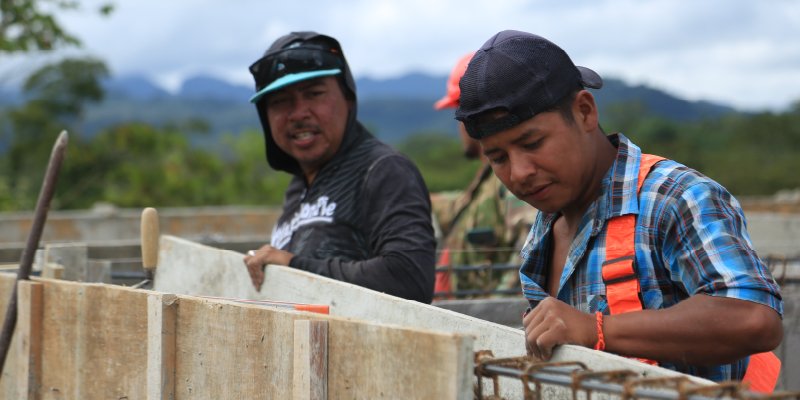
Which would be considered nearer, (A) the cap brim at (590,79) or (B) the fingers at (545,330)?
(B) the fingers at (545,330)

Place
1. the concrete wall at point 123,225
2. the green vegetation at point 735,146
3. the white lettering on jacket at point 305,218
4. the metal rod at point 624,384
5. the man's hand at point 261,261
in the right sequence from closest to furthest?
the metal rod at point 624,384 → the man's hand at point 261,261 → the white lettering on jacket at point 305,218 → the concrete wall at point 123,225 → the green vegetation at point 735,146

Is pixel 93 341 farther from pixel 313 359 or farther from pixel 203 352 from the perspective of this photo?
pixel 313 359

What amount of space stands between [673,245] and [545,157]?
43 centimetres

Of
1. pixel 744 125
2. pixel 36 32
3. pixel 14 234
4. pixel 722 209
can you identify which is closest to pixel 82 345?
pixel 722 209

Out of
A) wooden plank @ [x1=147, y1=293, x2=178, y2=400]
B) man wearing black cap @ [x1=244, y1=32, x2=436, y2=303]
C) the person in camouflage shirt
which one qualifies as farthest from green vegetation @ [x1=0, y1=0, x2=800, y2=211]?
wooden plank @ [x1=147, y1=293, x2=178, y2=400]

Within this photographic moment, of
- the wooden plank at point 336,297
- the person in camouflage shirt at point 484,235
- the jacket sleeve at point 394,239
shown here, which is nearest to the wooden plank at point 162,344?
the wooden plank at point 336,297

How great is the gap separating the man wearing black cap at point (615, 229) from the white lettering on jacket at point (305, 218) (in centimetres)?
174

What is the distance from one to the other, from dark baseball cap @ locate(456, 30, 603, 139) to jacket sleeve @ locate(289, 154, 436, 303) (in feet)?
4.94

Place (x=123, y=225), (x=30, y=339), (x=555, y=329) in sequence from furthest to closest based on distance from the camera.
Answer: (x=123, y=225) < (x=30, y=339) < (x=555, y=329)

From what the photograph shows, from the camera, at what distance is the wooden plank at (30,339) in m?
4.48

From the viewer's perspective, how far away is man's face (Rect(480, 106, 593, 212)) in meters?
3.11

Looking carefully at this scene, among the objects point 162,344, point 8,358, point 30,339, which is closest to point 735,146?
point 8,358

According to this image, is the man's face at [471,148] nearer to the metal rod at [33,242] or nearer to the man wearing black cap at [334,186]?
the man wearing black cap at [334,186]

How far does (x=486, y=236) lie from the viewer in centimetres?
718
